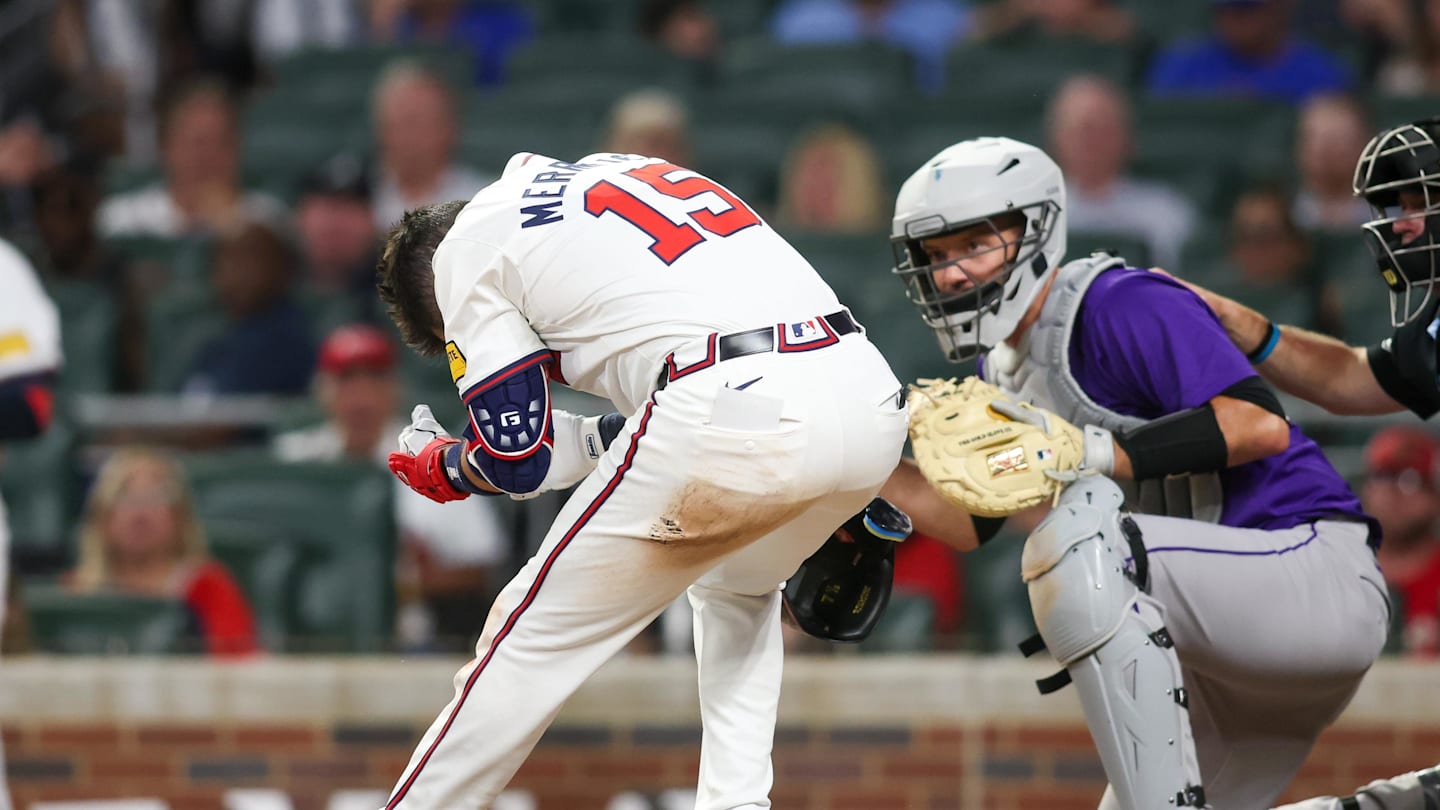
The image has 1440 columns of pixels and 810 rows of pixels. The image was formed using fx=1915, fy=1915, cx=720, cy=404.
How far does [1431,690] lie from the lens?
4.94m

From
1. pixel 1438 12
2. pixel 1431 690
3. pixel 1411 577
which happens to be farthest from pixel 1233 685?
pixel 1438 12

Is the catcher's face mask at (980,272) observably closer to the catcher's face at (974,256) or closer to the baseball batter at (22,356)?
the catcher's face at (974,256)

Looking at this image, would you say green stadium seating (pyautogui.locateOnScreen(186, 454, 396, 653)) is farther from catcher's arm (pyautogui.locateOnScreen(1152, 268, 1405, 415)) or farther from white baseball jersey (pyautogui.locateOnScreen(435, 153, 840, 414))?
catcher's arm (pyautogui.locateOnScreen(1152, 268, 1405, 415))

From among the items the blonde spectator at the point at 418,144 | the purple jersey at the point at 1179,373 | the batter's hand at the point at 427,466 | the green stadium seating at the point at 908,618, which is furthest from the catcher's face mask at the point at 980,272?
the blonde spectator at the point at 418,144

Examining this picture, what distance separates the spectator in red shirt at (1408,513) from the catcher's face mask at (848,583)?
216cm

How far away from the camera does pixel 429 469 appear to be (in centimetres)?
373

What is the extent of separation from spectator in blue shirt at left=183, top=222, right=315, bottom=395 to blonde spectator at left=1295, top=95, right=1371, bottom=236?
156 inches

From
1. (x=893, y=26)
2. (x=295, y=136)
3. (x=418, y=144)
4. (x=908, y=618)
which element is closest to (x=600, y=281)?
(x=908, y=618)

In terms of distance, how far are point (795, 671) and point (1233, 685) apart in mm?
1608

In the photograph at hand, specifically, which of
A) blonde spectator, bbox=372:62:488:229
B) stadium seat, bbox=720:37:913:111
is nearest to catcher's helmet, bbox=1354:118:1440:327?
stadium seat, bbox=720:37:913:111

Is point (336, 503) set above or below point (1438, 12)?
below

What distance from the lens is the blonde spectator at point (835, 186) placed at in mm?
7828

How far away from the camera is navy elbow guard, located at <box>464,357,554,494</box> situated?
3.47 meters

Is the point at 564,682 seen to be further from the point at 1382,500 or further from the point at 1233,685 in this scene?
the point at 1382,500
